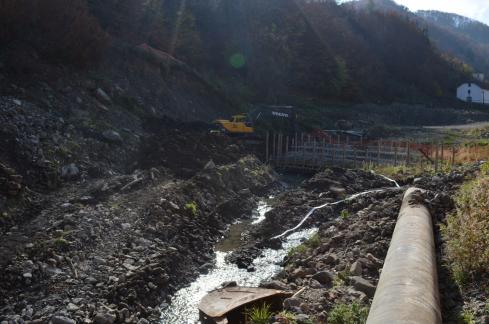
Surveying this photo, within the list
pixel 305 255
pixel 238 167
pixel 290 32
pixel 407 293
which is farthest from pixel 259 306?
pixel 290 32

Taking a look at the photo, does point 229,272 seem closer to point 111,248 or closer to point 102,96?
point 111,248

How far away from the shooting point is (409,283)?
684cm

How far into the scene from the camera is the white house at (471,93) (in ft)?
315

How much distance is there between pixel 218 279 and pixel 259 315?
4.23 meters

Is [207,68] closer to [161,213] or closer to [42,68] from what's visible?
[42,68]

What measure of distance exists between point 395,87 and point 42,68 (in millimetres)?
69385

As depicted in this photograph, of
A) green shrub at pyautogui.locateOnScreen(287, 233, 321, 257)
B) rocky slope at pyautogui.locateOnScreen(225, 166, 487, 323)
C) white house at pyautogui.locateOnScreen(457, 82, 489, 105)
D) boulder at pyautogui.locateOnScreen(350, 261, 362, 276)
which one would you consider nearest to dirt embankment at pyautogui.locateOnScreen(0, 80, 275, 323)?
rocky slope at pyautogui.locateOnScreen(225, 166, 487, 323)

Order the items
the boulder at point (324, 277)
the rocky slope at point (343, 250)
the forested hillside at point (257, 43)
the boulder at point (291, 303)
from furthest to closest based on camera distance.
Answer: the forested hillside at point (257, 43) → the boulder at point (324, 277) → the boulder at point (291, 303) → the rocky slope at point (343, 250)

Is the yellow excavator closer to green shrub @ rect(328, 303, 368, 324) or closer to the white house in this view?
green shrub @ rect(328, 303, 368, 324)

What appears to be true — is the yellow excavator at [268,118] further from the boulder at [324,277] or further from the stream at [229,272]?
the boulder at [324,277]

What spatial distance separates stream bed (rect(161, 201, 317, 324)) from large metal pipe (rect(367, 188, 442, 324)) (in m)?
3.80

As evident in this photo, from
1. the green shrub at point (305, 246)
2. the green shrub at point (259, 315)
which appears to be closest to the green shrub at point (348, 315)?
the green shrub at point (259, 315)

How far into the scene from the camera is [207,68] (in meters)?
52.0

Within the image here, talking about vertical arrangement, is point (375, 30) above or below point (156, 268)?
above
